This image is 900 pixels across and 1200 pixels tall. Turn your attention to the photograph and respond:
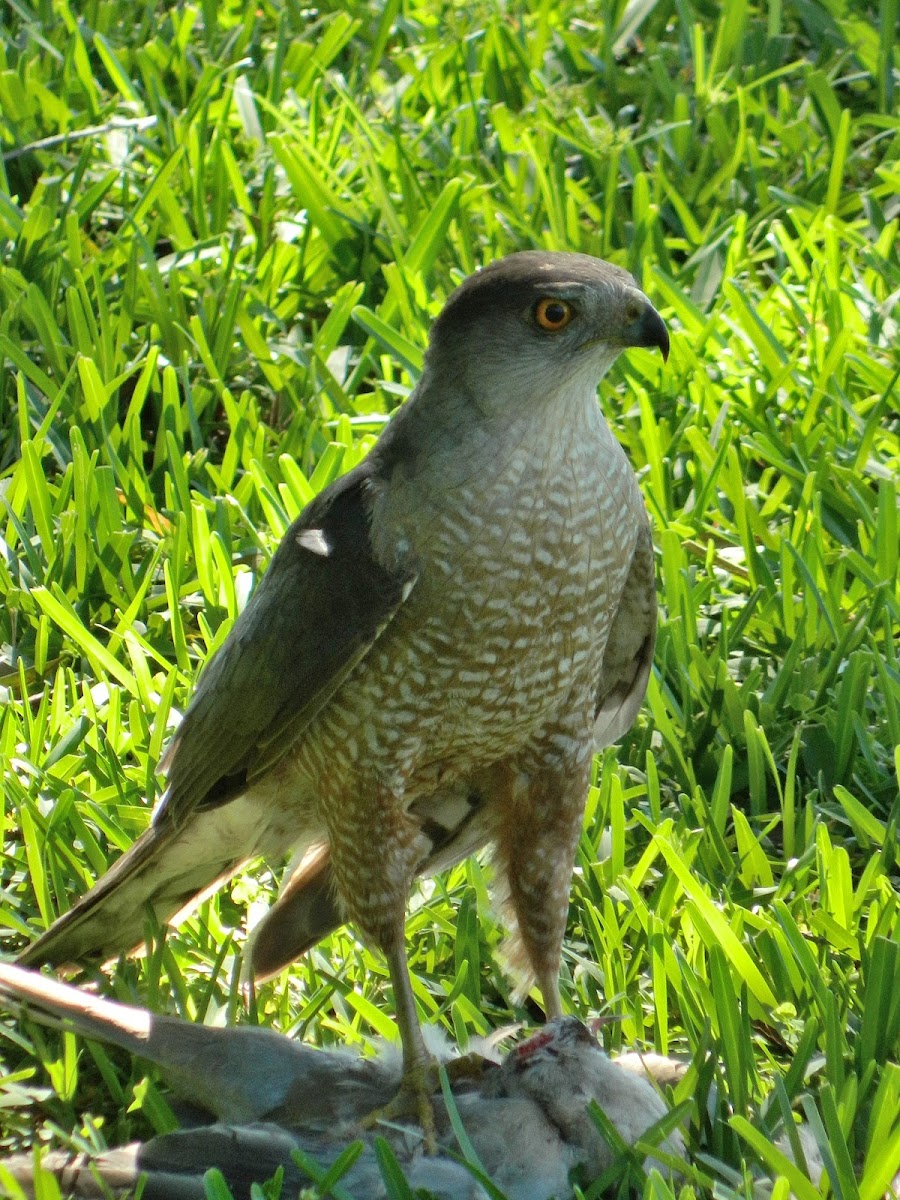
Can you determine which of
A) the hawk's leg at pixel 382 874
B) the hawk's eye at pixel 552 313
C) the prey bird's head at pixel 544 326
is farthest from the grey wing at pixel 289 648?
the hawk's eye at pixel 552 313

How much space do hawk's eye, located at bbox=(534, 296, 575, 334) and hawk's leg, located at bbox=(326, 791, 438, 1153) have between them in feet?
3.23

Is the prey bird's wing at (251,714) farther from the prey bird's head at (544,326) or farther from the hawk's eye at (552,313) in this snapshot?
the hawk's eye at (552,313)

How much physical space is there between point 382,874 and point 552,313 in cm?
118

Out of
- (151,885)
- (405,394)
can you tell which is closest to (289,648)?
(151,885)

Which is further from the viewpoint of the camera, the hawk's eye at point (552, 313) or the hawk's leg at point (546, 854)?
the hawk's leg at point (546, 854)

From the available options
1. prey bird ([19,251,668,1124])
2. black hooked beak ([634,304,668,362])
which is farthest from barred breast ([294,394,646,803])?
black hooked beak ([634,304,668,362])

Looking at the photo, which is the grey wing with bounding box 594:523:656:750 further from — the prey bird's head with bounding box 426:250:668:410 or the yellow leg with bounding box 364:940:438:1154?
the yellow leg with bounding box 364:940:438:1154

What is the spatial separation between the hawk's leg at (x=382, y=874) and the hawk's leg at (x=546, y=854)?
0.86 feet

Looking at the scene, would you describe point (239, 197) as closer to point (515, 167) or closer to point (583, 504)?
point (515, 167)

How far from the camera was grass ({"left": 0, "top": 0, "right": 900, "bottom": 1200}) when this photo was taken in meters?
3.57

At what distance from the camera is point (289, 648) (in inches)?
135

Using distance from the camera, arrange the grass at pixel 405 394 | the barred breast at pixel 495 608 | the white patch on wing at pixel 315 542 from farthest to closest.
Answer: the grass at pixel 405 394, the white patch on wing at pixel 315 542, the barred breast at pixel 495 608

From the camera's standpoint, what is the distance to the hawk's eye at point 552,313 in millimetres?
3262

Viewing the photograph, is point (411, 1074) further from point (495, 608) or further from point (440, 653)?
point (495, 608)
